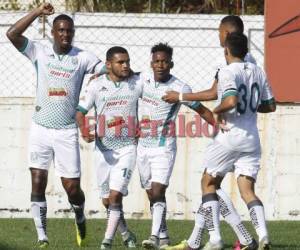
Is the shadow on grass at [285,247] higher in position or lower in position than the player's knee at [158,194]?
lower

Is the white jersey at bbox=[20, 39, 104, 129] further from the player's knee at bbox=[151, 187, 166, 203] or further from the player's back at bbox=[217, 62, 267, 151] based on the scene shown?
the player's back at bbox=[217, 62, 267, 151]

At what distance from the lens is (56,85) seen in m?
13.7

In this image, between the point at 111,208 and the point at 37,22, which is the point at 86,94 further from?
the point at 37,22

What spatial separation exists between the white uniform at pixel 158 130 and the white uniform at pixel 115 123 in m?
0.17

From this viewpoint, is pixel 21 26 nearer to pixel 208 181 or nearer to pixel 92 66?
pixel 92 66

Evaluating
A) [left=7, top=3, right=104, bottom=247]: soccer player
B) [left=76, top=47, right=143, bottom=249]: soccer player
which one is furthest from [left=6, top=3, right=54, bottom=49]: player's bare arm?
→ [left=76, top=47, right=143, bottom=249]: soccer player

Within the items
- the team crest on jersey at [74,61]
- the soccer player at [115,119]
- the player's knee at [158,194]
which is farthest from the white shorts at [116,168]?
the team crest on jersey at [74,61]

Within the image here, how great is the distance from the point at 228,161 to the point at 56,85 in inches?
88.9

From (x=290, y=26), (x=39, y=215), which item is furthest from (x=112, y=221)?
(x=290, y=26)

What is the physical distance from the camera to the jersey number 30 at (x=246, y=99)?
485 inches

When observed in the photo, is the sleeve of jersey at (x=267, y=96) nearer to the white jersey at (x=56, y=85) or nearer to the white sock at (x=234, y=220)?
the white sock at (x=234, y=220)

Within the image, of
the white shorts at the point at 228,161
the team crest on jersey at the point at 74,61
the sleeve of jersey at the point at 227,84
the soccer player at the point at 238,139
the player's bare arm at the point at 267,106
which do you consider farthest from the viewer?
the team crest on jersey at the point at 74,61

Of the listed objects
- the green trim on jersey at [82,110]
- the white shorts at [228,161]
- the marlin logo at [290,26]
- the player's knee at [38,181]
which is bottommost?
the player's knee at [38,181]

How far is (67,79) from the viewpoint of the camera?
1372cm
